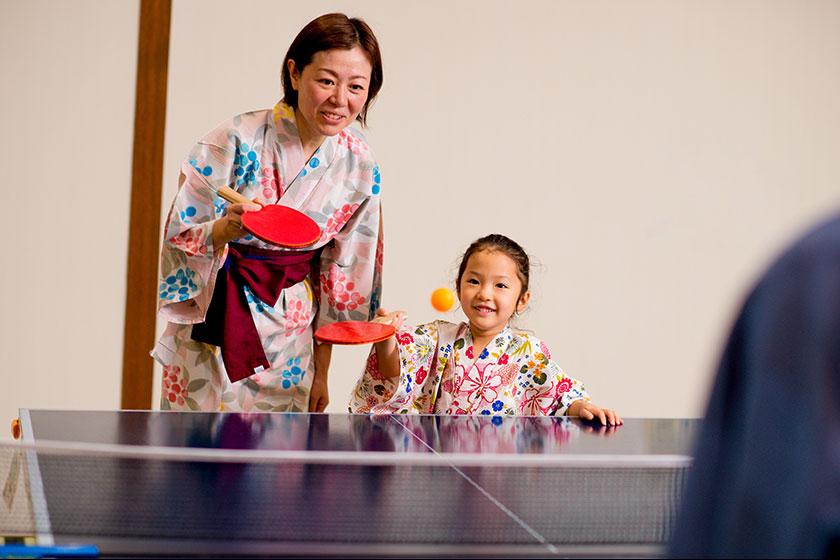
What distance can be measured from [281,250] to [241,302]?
183 mm

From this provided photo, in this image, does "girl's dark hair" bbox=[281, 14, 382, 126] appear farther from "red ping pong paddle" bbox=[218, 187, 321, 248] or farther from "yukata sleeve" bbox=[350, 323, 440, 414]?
"yukata sleeve" bbox=[350, 323, 440, 414]

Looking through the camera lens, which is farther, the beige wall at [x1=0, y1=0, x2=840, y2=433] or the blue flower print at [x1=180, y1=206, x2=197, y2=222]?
the beige wall at [x1=0, y1=0, x2=840, y2=433]

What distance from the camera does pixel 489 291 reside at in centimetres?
326

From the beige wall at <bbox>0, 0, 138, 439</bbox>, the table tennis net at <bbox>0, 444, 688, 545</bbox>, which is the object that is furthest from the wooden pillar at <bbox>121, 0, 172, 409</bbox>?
the table tennis net at <bbox>0, 444, 688, 545</bbox>

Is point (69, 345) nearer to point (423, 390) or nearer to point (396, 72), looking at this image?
point (396, 72)

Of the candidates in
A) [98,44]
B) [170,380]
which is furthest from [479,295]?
[98,44]

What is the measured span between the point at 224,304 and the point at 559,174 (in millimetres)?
2607

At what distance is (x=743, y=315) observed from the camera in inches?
28.2

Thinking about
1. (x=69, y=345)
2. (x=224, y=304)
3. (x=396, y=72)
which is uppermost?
(x=396, y=72)

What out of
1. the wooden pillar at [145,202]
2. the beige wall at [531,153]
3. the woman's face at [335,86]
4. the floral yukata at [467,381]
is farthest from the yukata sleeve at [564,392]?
the wooden pillar at [145,202]

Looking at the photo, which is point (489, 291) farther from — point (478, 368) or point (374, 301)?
point (374, 301)

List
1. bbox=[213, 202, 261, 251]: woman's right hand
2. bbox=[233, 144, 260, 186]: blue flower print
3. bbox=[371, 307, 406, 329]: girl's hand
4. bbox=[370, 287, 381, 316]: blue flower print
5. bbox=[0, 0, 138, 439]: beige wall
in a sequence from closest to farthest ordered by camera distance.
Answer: bbox=[213, 202, 261, 251]: woman's right hand, bbox=[371, 307, 406, 329]: girl's hand, bbox=[233, 144, 260, 186]: blue flower print, bbox=[370, 287, 381, 316]: blue flower print, bbox=[0, 0, 138, 439]: beige wall

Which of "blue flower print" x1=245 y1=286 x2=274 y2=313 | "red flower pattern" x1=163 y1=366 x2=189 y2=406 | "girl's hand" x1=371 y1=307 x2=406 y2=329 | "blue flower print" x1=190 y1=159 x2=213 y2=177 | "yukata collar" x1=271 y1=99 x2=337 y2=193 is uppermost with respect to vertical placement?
"yukata collar" x1=271 y1=99 x2=337 y2=193

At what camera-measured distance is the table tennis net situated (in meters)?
1.51
